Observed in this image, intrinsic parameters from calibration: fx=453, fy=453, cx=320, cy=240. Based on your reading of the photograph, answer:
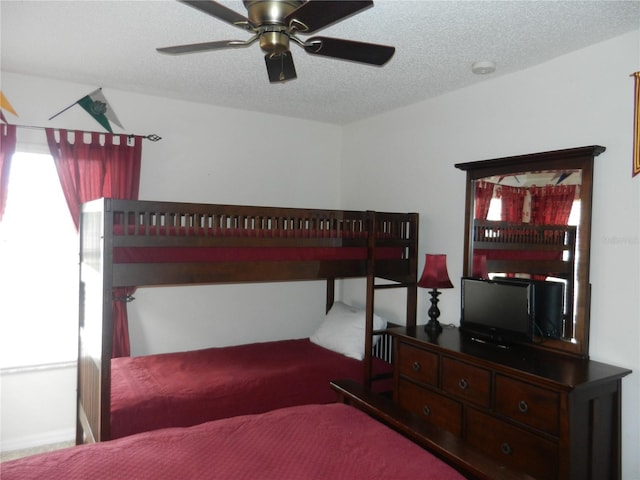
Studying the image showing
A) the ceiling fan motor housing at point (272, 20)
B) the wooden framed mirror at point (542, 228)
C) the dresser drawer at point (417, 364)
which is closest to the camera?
the ceiling fan motor housing at point (272, 20)

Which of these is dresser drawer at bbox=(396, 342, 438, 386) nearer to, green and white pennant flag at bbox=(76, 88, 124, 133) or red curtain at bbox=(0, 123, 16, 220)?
green and white pennant flag at bbox=(76, 88, 124, 133)

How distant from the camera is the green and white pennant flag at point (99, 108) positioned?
3293 mm

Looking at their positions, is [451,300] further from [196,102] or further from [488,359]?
[196,102]

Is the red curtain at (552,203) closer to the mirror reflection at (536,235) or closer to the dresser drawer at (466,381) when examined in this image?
the mirror reflection at (536,235)

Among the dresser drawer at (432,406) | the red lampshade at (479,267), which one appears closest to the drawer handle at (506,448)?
the dresser drawer at (432,406)

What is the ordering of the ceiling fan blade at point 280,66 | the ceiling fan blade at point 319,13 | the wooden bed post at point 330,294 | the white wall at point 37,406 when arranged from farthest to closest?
the wooden bed post at point 330,294
the white wall at point 37,406
the ceiling fan blade at point 280,66
the ceiling fan blade at point 319,13

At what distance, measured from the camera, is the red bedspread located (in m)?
1.46

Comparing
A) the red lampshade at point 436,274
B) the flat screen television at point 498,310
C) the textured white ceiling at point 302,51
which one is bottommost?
the flat screen television at point 498,310

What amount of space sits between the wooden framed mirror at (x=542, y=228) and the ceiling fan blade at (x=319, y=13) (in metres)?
1.56

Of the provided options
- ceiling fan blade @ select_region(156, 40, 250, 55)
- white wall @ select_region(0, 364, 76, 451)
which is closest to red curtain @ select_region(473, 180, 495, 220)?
ceiling fan blade @ select_region(156, 40, 250, 55)

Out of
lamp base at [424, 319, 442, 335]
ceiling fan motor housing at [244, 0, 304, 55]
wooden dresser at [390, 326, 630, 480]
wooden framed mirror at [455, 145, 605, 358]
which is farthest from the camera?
lamp base at [424, 319, 442, 335]

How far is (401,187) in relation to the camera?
3695 millimetres

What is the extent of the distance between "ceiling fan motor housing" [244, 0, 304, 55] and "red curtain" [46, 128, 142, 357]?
6.94 ft

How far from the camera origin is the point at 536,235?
2.63 meters
